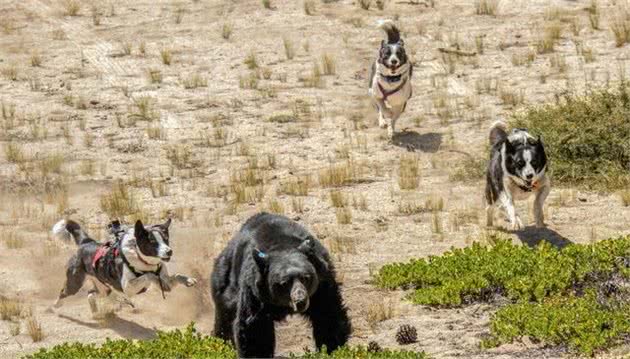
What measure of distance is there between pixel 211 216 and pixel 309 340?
4.91 m

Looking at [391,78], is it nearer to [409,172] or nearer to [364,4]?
[409,172]

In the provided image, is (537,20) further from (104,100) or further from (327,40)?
(104,100)

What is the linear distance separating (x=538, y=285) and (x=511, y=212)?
10.4 ft

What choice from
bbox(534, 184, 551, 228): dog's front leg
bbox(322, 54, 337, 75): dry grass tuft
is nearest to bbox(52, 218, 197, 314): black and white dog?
bbox(534, 184, 551, 228): dog's front leg

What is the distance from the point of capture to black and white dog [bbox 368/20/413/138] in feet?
72.0

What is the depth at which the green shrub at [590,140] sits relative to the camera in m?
19.2

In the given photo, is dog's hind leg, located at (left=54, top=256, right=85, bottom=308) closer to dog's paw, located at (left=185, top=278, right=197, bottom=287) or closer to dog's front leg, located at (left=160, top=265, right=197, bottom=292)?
dog's front leg, located at (left=160, top=265, right=197, bottom=292)

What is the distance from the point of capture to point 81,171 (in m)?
20.8

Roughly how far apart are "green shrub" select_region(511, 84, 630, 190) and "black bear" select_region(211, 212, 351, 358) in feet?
25.3

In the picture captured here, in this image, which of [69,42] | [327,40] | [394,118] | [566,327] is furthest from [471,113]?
[566,327]

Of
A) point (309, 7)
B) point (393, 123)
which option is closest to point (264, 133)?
point (393, 123)

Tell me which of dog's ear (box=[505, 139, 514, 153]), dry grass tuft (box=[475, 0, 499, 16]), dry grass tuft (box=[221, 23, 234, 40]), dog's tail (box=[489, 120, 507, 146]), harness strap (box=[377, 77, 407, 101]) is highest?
dry grass tuft (box=[475, 0, 499, 16])

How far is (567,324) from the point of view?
12344mm

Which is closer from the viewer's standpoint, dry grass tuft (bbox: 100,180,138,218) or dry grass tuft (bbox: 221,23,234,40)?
dry grass tuft (bbox: 100,180,138,218)
